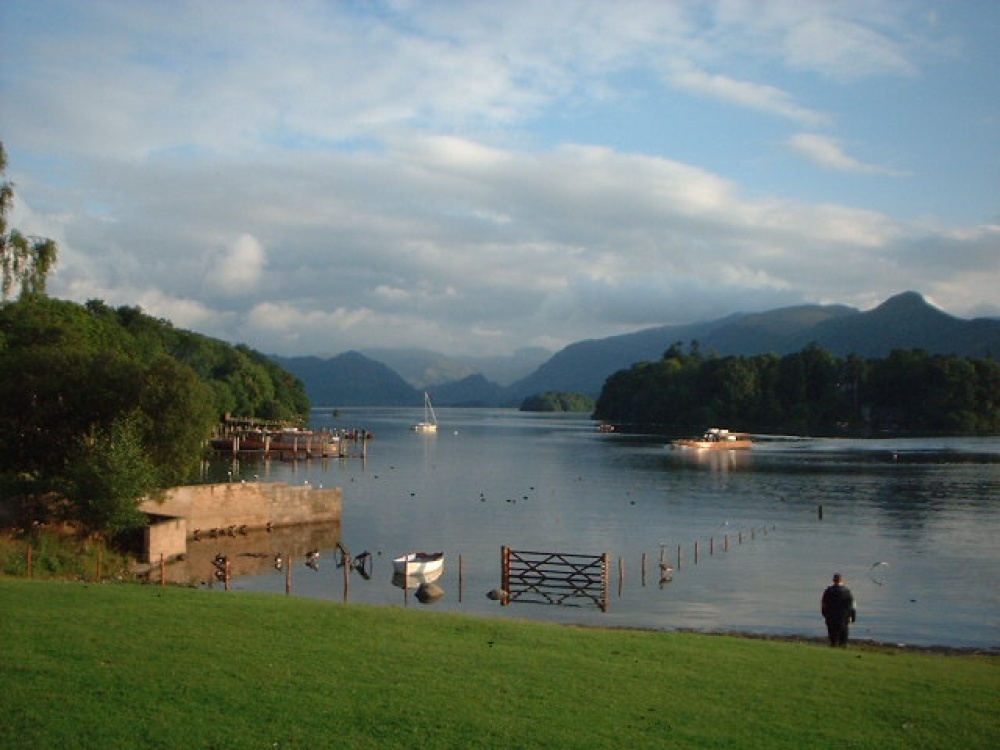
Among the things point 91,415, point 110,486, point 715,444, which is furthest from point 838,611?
point 715,444

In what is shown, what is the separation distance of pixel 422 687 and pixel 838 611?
1558cm

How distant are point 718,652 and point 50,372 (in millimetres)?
42412

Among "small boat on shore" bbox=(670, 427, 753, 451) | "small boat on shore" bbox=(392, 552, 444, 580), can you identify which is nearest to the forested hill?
"small boat on shore" bbox=(392, 552, 444, 580)

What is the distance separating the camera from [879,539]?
60.8 meters

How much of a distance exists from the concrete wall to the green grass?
2583 centimetres

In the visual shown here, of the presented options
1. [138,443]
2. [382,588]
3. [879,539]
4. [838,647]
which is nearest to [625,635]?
[838,647]

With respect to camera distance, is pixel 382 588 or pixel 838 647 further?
pixel 382 588

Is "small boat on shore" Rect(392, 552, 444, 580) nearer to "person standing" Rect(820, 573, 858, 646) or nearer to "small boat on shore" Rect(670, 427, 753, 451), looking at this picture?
"person standing" Rect(820, 573, 858, 646)

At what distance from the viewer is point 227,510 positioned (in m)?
57.9

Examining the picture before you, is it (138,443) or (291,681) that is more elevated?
(138,443)

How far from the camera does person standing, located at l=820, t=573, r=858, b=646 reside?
87.6 feet

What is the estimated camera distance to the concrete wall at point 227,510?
47.6 metres

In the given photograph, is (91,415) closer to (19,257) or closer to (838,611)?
(19,257)

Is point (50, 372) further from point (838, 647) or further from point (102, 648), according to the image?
point (838, 647)
